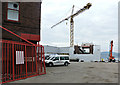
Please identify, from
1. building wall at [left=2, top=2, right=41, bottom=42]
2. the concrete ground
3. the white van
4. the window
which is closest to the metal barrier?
the concrete ground

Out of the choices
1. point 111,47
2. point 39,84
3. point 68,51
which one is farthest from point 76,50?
point 39,84

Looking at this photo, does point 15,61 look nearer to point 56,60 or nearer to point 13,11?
point 13,11

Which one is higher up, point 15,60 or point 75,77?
point 15,60

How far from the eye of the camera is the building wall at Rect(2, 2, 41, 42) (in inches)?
445

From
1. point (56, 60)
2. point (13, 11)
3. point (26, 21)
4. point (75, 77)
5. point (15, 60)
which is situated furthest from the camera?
point (56, 60)

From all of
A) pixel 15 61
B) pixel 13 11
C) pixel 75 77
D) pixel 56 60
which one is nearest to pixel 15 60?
pixel 15 61

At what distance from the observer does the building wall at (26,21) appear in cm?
1131

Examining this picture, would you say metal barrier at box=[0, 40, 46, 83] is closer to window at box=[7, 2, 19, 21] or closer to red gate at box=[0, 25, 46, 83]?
red gate at box=[0, 25, 46, 83]

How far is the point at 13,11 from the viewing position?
11859 mm


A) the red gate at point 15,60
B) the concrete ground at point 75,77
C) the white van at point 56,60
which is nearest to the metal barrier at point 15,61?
the red gate at point 15,60

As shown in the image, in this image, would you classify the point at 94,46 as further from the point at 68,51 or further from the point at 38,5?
the point at 38,5

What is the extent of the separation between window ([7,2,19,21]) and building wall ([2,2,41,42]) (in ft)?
0.97

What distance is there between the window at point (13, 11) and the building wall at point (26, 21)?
0.97ft

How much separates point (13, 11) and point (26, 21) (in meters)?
1.51
